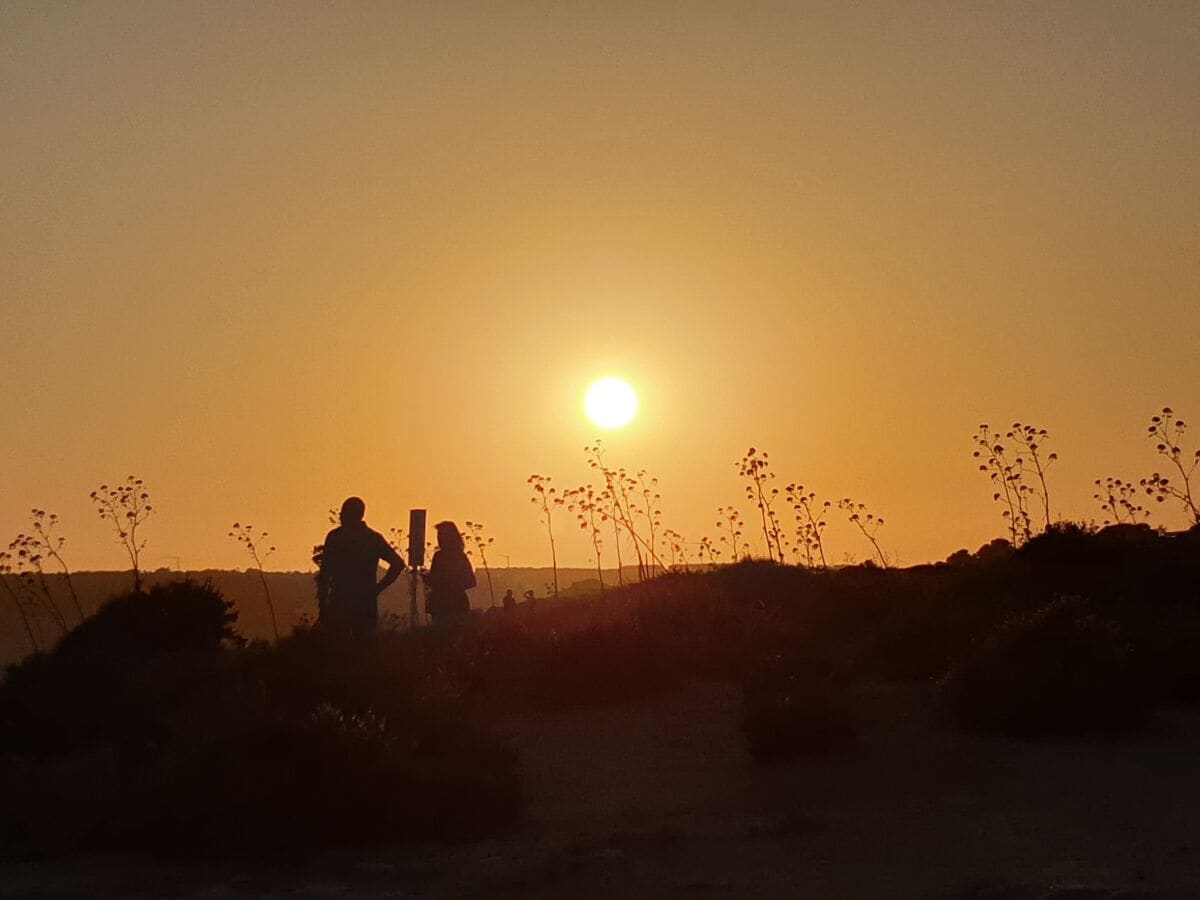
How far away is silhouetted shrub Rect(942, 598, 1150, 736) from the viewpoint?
16578 mm

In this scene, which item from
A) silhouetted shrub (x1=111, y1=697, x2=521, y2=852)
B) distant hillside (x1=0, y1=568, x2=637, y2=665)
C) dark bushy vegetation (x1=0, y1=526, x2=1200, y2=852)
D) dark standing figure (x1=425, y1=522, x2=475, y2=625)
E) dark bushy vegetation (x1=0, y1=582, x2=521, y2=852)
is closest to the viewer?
silhouetted shrub (x1=111, y1=697, x2=521, y2=852)

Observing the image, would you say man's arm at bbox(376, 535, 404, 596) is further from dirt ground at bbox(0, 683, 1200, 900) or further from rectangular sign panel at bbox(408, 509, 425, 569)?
rectangular sign panel at bbox(408, 509, 425, 569)

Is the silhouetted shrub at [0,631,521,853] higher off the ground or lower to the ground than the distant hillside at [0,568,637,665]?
lower

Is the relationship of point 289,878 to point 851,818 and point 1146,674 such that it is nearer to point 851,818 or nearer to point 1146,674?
point 851,818

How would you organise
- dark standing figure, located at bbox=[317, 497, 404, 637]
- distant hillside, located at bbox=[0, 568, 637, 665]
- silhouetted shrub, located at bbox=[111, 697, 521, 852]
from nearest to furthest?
silhouetted shrub, located at bbox=[111, 697, 521, 852]
dark standing figure, located at bbox=[317, 497, 404, 637]
distant hillside, located at bbox=[0, 568, 637, 665]

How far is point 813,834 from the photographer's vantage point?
13.3m

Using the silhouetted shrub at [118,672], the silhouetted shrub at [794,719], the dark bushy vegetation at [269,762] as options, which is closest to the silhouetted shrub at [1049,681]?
the silhouetted shrub at [794,719]

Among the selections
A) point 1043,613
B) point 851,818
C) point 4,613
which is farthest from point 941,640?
point 4,613

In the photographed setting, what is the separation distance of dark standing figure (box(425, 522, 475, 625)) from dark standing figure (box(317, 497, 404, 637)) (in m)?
4.99

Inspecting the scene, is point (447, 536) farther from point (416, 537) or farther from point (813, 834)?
point (813, 834)

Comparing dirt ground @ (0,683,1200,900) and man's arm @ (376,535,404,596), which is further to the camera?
man's arm @ (376,535,404,596)

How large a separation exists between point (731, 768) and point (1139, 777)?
3915 millimetres

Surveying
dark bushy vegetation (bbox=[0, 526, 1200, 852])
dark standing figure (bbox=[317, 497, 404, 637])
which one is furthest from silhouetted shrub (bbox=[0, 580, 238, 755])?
dark standing figure (bbox=[317, 497, 404, 637])

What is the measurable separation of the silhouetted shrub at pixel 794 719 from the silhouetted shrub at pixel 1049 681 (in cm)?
135
